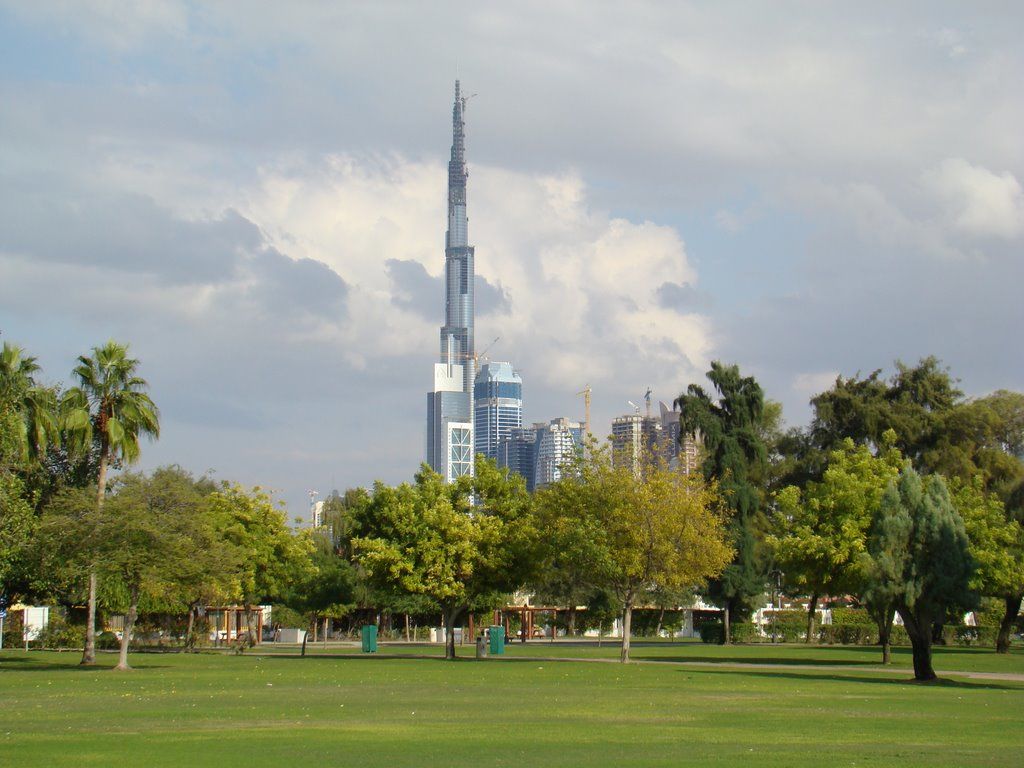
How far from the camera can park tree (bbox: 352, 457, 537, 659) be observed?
52.2 meters

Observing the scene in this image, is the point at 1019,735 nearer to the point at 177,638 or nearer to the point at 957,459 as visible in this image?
the point at 957,459

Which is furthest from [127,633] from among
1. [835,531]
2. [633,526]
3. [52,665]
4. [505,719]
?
[835,531]

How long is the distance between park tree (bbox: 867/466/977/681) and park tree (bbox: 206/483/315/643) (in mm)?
37013

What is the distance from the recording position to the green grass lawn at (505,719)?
53.9 feet

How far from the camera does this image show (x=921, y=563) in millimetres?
37188

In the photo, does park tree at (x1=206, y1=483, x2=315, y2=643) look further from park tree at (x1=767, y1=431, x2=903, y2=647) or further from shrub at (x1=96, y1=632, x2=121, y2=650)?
park tree at (x1=767, y1=431, x2=903, y2=647)

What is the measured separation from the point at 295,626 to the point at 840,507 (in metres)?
47.5

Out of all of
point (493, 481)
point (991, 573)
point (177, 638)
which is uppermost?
point (493, 481)

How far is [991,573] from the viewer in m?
46.2

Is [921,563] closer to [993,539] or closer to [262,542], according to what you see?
[993,539]

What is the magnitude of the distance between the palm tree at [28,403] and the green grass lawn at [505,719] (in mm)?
10137

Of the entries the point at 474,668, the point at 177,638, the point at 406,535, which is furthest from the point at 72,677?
the point at 177,638

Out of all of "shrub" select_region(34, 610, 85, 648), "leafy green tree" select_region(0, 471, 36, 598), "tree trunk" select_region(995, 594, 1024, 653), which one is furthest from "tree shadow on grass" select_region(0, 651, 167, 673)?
"tree trunk" select_region(995, 594, 1024, 653)

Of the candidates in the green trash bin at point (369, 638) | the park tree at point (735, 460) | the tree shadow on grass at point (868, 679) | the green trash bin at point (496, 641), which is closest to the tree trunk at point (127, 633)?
the green trash bin at point (369, 638)
